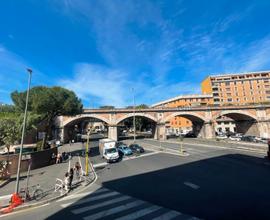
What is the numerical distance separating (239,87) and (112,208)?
342 feet

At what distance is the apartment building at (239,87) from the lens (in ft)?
309

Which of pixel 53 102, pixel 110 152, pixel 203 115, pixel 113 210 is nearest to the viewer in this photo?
pixel 113 210

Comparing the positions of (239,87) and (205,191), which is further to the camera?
(239,87)

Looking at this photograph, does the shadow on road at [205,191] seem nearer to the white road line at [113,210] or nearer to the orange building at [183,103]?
the white road line at [113,210]

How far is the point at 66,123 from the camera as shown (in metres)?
56.9

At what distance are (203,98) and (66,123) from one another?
68.9 m

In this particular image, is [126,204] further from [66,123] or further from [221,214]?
[66,123]

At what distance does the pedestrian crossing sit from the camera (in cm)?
884

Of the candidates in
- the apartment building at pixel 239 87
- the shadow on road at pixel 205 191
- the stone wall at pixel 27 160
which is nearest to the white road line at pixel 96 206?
the shadow on road at pixel 205 191

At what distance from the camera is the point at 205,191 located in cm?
1184

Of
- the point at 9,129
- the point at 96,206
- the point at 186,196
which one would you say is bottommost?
the point at 96,206

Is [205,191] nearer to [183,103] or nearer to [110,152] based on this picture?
[110,152]

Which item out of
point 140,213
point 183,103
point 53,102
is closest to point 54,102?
point 53,102

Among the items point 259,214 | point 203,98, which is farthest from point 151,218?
point 203,98
